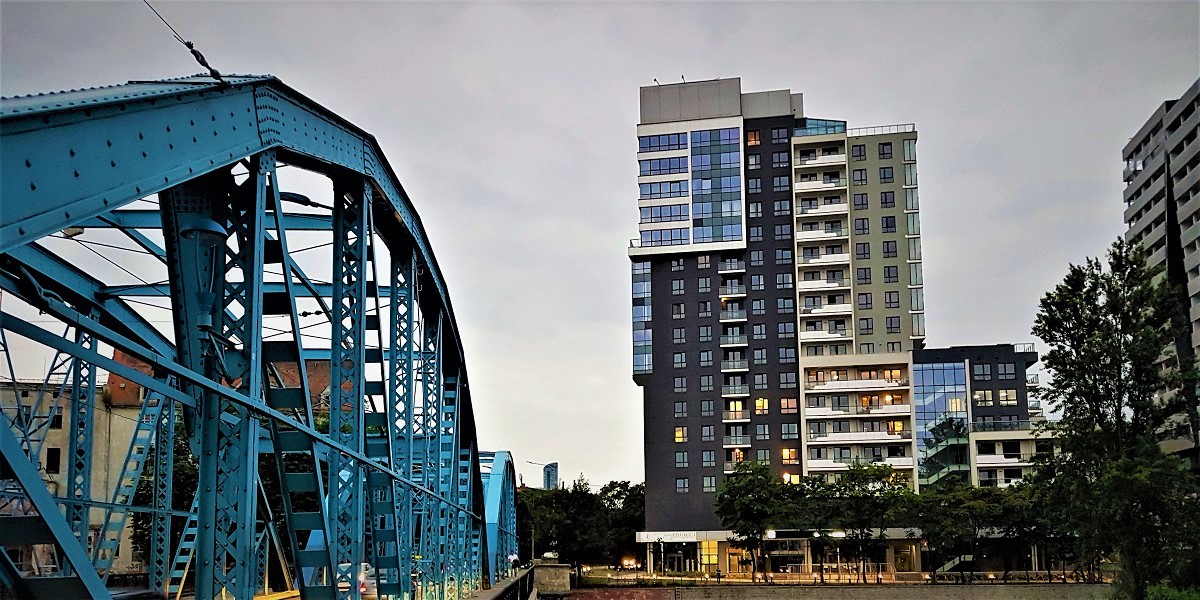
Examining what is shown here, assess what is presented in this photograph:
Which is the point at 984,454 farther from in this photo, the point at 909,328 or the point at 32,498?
the point at 32,498

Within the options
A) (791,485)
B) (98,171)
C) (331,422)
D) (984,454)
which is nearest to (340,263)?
(331,422)

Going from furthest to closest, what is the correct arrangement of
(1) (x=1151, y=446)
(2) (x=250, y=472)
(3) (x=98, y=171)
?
(1) (x=1151, y=446) < (2) (x=250, y=472) < (3) (x=98, y=171)

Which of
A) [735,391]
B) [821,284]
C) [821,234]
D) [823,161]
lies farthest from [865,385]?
[823,161]

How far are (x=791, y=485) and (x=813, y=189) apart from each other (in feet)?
92.8

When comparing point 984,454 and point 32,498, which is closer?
point 32,498

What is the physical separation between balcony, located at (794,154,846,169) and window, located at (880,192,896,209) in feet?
15.6

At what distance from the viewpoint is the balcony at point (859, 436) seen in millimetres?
95438

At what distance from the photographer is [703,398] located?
101 metres

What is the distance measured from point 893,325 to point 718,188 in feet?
64.8

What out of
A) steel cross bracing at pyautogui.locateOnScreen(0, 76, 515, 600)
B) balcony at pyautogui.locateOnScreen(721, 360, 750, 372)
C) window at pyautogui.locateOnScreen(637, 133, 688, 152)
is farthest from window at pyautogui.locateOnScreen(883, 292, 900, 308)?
steel cross bracing at pyautogui.locateOnScreen(0, 76, 515, 600)

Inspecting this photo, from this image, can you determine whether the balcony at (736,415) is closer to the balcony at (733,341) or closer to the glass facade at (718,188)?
the balcony at (733,341)

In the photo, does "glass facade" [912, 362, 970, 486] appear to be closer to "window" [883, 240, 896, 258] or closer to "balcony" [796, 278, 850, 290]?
"balcony" [796, 278, 850, 290]

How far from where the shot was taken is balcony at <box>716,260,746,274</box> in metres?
102

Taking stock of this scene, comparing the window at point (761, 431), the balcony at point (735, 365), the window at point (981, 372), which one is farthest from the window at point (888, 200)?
the window at point (761, 431)
